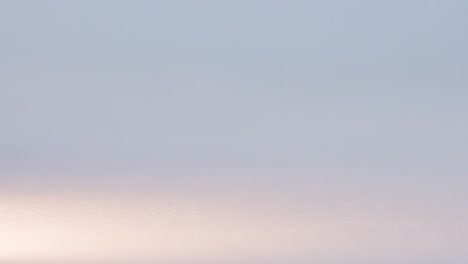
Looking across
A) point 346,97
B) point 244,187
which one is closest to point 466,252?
point 244,187

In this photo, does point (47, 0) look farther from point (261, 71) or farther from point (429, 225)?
point (429, 225)

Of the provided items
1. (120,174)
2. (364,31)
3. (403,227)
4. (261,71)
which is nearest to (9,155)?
(120,174)

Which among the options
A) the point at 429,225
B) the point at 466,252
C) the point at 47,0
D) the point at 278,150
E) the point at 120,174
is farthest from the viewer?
the point at 466,252

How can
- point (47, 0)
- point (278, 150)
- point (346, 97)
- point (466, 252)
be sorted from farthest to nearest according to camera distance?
point (466, 252) → point (278, 150) → point (346, 97) → point (47, 0)

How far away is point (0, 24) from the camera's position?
7.35ft

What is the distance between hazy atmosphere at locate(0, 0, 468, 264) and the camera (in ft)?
7.41

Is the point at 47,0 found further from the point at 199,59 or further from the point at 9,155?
the point at 9,155

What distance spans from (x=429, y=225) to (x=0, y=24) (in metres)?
1.95

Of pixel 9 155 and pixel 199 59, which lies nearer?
pixel 199 59

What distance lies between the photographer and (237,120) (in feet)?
8.70

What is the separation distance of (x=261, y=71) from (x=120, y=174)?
83 centimetres

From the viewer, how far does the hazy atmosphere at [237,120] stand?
226cm

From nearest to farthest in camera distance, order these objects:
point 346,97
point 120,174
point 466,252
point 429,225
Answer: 1. point 346,97
2. point 120,174
3. point 429,225
4. point 466,252

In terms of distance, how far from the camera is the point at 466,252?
12.7 feet
